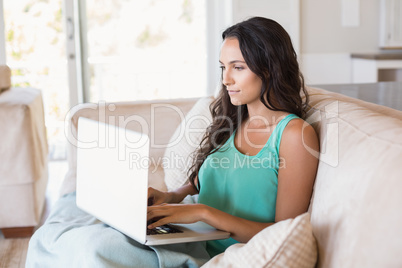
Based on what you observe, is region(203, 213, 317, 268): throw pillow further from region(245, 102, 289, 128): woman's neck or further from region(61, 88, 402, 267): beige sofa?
region(245, 102, 289, 128): woman's neck

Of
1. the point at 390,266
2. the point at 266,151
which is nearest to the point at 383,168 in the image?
the point at 390,266

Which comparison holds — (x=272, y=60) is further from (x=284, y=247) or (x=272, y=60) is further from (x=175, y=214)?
(x=284, y=247)

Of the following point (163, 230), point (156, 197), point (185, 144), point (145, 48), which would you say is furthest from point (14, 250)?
point (145, 48)

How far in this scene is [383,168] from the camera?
94cm

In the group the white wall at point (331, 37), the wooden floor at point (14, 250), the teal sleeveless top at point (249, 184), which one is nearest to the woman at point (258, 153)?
the teal sleeveless top at point (249, 184)

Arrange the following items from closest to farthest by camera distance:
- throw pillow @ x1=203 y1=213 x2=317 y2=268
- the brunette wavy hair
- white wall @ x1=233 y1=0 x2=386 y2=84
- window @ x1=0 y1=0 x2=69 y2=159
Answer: throw pillow @ x1=203 y1=213 x2=317 y2=268, the brunette wavy hair, white wall @ x1=233 y1=0 x2=386 y2=84, window @ x1=0 y1=0 x2=69 y2=159

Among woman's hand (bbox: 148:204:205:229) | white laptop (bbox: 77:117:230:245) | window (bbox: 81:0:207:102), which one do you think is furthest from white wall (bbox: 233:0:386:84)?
woman's hand (bbox: 148:204:205:229)

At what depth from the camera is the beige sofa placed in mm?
885

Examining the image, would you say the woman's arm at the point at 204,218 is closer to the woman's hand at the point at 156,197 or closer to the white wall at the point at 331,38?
the woman's hand at the point at 156,197

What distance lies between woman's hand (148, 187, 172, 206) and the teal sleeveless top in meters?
0.20

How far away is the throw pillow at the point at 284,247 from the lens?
3.31 ft

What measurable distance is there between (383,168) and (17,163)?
220 centimetres

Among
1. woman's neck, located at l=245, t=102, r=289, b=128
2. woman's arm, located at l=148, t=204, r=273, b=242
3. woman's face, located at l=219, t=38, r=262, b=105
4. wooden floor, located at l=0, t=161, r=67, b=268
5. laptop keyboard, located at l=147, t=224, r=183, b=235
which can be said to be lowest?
wooden floor, located at l=0, t=161, r=67, b=268

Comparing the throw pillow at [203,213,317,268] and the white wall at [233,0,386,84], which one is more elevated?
the white wall at [233,0,386,84]
